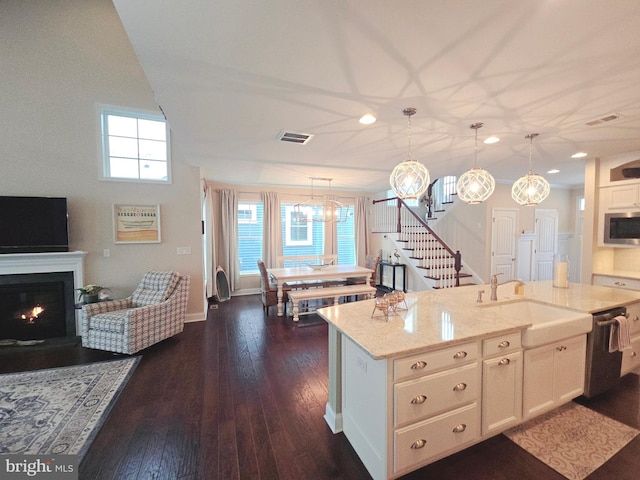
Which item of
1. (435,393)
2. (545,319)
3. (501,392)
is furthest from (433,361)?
(545,319)

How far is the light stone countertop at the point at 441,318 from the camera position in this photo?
5.15 feet

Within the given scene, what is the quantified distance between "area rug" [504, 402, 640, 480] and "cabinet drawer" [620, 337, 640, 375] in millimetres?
705

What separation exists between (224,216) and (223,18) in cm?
503

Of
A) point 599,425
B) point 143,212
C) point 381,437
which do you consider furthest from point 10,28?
point 599,425

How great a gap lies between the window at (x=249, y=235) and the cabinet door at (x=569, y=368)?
5.67 m

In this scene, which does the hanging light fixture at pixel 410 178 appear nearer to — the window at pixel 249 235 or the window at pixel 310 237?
the window at pixel 310 237

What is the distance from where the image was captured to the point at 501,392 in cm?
181

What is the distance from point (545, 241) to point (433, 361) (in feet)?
22.4

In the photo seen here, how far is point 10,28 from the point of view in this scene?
3.54m

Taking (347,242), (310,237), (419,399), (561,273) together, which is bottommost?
(419,399)

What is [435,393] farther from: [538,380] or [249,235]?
[249,235]

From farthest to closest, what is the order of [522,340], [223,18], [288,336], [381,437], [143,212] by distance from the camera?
[143,212] → [288,336] → [522,340] → [381,437] → [223,18]

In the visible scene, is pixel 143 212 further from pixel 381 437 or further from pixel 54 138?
pixel 381 437

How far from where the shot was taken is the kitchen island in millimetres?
1488
